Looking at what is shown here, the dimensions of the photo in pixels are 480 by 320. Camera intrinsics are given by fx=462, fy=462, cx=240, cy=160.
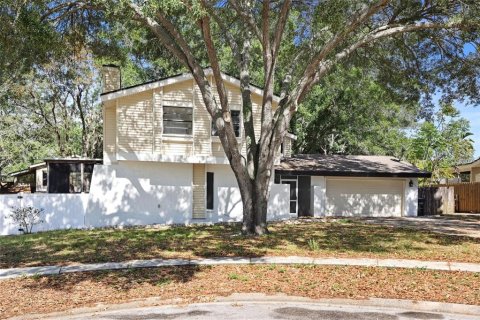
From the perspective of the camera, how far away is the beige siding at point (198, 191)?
22125 millimetres

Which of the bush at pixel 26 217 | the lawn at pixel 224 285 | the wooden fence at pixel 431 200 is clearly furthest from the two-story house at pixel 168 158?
the lawn at pixel 224 285

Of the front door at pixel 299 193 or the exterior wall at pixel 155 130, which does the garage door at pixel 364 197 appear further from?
the exterior wall at pixel 155 130

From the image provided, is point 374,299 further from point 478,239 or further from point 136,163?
point 136,163

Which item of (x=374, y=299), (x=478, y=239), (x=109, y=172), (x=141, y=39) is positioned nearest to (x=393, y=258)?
(x=374, y=299)

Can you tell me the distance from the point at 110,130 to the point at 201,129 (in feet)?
14.6

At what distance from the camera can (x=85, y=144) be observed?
115ft

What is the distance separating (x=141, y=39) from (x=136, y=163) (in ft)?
18.4

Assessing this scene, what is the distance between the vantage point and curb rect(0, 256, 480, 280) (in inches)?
400

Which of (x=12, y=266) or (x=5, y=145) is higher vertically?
(x=5, y=145)

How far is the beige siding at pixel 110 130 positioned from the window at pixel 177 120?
2.58 meters

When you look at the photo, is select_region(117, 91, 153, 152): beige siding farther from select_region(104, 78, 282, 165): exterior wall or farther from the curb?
the curb

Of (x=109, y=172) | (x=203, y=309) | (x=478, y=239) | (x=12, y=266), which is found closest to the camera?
(x=203, y=309)

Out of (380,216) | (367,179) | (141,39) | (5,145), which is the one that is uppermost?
(141,39)

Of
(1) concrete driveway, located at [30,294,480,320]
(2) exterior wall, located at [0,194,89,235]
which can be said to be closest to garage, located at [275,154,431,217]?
(2) exterior wall, located at [0,194,89,235]
